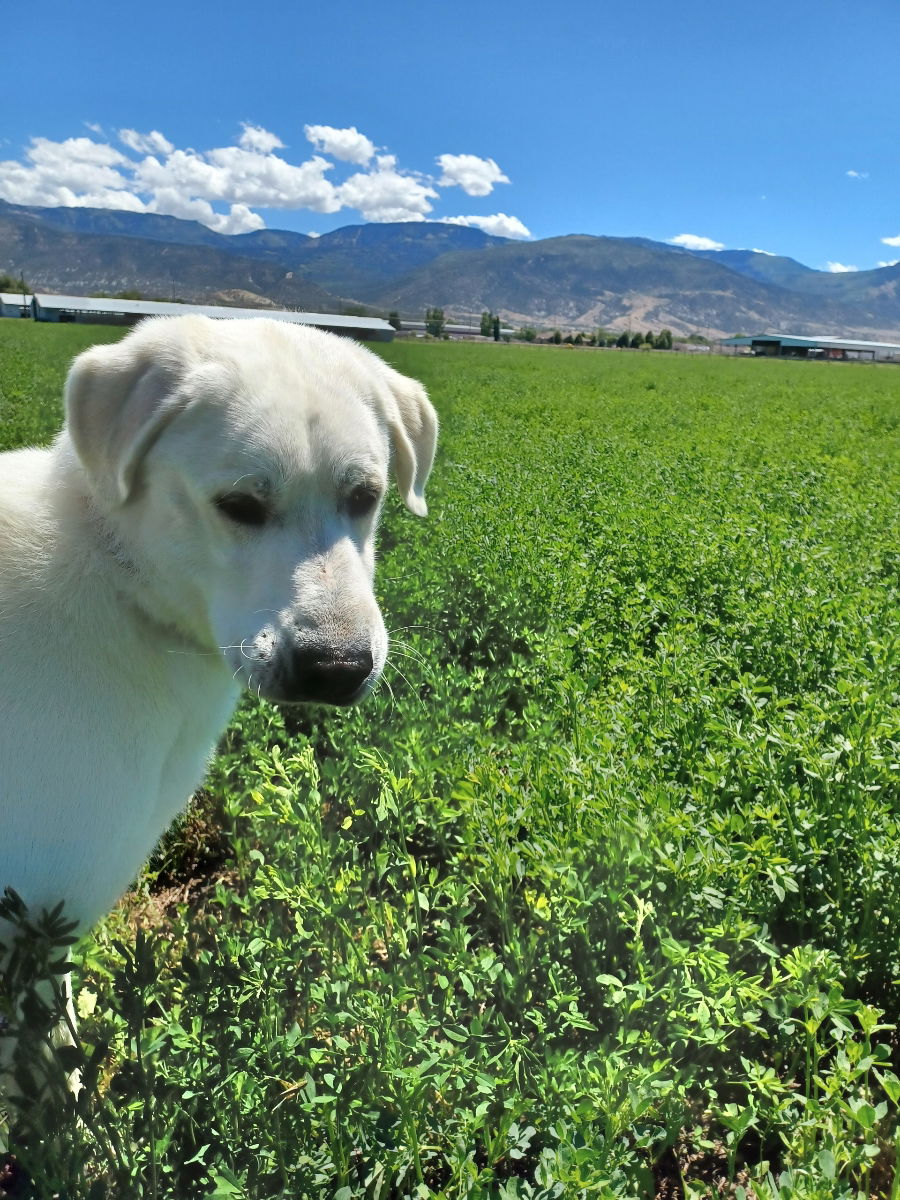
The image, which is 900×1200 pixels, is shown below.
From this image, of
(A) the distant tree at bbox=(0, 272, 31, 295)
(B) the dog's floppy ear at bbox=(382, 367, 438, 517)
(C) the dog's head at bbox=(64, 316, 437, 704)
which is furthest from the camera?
(A) the distant tree at bbox=(0, 272, 31, 295)

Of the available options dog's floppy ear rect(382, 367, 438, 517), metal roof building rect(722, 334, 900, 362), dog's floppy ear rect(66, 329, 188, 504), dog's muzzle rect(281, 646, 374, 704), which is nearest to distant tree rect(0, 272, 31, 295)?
dog's floppy ear rect(382, 367, 438, 517)

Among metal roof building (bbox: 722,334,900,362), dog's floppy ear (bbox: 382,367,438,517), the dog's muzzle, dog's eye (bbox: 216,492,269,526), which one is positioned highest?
metal roof building (bbox: 722,334,900,362)

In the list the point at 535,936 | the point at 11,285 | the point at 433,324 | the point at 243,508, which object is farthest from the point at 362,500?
the point at 11,285

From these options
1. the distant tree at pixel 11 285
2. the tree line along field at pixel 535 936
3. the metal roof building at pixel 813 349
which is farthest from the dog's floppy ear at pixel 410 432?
the metal roof building at pixel 813 349

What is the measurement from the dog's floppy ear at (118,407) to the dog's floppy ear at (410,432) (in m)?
0.73

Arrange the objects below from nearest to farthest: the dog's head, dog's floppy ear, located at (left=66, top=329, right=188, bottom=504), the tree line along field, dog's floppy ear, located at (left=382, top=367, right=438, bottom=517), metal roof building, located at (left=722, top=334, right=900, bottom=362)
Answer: the tree line along field
the dog's head
dog's floppy ear, located at (left=66, top=329, right=188, bottom=504)
dog's floppy ear, located at (left=382, top=367, right=438, bottom=517)
metal roof building, located at (left=722, top=334, right=900, bottom=362)

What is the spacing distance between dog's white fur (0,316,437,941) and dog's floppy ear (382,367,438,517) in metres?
0.45

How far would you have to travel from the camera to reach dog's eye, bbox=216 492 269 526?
2.07 m

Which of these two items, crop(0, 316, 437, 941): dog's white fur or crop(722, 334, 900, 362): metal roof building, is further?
crop(722, 334, 900, 362): metal roof building

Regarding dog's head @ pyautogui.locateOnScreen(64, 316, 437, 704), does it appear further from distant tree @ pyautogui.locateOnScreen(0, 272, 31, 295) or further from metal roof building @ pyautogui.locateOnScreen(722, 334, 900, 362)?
metal roof building @ pyautogui.locateOnScreen(722, 334, 900, 362)

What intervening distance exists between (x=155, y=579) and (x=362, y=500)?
1.97ft

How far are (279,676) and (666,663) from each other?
7.68 ft

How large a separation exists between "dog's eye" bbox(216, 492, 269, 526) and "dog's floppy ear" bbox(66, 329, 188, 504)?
0.26 m

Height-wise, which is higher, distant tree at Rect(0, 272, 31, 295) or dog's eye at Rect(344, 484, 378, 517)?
distant tree at Rect(0, 272, 31, 295)
